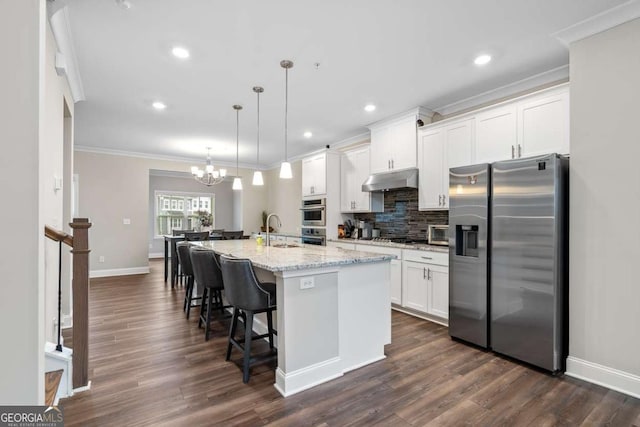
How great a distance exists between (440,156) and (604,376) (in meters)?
2.56

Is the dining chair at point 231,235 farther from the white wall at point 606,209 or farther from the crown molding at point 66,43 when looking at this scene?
the white wall at point 606,209

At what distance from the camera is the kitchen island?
7.13 feet

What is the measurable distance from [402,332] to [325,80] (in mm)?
2886

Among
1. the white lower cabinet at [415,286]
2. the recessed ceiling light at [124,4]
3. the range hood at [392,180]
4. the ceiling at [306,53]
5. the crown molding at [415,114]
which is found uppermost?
the ceiling at [306,53]

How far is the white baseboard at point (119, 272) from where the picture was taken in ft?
20.7

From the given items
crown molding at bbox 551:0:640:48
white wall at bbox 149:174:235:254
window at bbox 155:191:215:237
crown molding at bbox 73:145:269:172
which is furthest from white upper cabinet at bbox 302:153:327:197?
window at bbox 155:191:215:237

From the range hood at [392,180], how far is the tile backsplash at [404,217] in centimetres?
42

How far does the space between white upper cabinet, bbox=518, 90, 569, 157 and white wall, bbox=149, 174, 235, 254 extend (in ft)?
28.3

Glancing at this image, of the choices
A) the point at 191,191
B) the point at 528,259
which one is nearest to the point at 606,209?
the point at 528,259

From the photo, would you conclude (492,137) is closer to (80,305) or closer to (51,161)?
(80,305)

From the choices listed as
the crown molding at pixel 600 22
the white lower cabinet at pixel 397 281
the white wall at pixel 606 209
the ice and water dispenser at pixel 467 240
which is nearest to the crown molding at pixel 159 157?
the white lower cabinet at pixel 397 281
